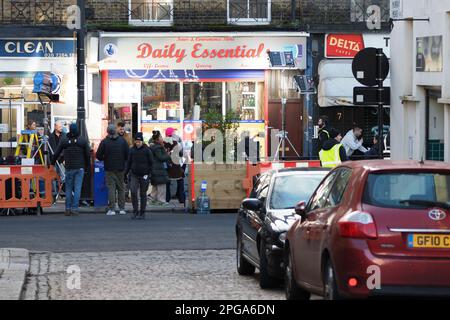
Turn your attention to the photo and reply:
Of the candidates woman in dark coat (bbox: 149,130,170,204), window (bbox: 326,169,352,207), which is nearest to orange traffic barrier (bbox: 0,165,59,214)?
woman in dark coat (bbox: 149,130,170,204)

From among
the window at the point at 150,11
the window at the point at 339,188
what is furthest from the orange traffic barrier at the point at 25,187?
the window at the point at 339,188

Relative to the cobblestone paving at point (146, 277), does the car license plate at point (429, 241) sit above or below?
above

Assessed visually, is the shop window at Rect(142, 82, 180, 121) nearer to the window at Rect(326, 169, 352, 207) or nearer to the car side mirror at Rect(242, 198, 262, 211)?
the car side mirror at Rect(242, 198, 262, 211)

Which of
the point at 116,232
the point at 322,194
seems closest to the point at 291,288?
the point at 322,194

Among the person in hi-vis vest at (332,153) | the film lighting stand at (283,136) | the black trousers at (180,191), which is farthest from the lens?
the film lighting stand at (283,136)

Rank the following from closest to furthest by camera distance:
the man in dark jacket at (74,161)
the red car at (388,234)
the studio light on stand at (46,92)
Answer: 1. the red car at (388,234)
2. the man in dark jacket at (74,161)
3. the studio light on stand at (46,92)

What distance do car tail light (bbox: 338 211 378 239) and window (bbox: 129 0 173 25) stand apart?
23.6 meters

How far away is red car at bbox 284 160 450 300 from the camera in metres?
9.01

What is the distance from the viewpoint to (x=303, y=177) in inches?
552

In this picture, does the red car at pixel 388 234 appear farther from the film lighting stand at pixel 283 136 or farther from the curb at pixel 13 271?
the film lighting stand at pixel 283 136

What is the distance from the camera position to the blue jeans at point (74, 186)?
77.5 ft

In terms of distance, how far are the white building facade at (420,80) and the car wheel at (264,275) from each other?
780cm
